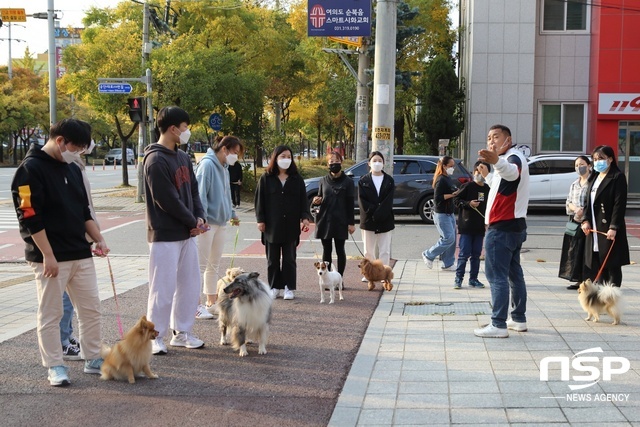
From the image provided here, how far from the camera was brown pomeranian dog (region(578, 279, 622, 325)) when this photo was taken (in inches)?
290

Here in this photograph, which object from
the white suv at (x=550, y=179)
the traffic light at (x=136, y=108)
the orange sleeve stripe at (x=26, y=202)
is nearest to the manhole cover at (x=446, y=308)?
the orange sleeve stripe at (x=26, y=202)

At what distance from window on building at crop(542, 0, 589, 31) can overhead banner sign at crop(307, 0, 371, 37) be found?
11.6 meters

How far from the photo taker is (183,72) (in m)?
24.9

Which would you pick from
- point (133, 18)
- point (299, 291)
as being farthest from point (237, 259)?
point (133, 18)

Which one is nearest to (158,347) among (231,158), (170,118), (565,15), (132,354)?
(132,354)

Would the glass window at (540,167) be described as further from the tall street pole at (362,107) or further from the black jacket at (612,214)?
the black jacket at (612,214)

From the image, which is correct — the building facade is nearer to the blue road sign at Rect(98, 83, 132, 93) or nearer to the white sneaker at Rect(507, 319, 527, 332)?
the blue road sign at Rect(98, 83, 132, 93)

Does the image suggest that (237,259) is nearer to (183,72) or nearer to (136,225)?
(136,225)

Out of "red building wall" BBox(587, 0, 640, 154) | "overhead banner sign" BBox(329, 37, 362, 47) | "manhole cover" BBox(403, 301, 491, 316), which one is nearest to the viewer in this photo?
"manhole cover" BBox(403, 301, 491, 316)

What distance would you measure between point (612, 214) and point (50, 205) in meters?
5.77

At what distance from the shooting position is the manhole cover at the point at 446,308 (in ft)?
27.3

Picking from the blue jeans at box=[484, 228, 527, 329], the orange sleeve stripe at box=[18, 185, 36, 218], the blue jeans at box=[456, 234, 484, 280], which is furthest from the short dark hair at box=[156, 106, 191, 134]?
the blue jeans at box=[456, 234, 484, 280]

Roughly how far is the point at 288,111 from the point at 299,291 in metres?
41.6

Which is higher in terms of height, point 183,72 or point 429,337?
point 183,72
